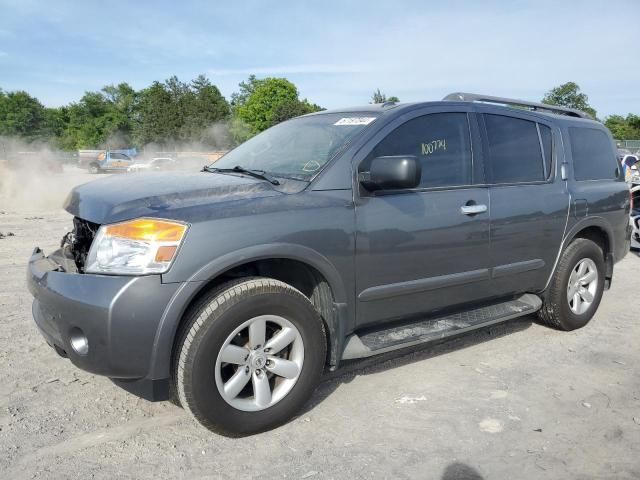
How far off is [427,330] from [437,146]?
1234mm

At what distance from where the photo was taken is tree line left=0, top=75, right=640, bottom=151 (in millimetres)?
53094

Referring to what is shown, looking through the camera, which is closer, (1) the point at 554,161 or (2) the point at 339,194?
(2) the point at 339,194

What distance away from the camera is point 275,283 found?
2.88 meters

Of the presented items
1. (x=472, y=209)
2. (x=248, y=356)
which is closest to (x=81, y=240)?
(x=248, y=356)

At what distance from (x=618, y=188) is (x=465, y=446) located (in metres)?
3.35

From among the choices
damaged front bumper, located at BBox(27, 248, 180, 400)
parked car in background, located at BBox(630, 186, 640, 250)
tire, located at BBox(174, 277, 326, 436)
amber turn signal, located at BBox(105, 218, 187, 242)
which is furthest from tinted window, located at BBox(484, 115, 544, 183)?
parked car in background, located at BBox(630, 186, 640, 250)

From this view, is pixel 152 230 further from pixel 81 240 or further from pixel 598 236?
pixel 598 236

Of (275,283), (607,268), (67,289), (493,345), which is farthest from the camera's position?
(607,268)

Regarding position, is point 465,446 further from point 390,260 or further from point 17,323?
point 17,323

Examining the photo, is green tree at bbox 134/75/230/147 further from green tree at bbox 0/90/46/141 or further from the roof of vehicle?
the roof of vehicle

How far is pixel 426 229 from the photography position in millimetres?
3424

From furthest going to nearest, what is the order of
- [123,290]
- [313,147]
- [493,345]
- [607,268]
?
1. [607,268]
2. [493,345]
3. [313,147]
4. [123,290]

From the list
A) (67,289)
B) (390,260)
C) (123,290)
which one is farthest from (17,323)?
(390,260)

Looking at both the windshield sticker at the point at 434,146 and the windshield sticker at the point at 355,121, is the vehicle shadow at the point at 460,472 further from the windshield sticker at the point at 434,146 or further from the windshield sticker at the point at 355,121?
the windshield sticker at the point at 355,121
